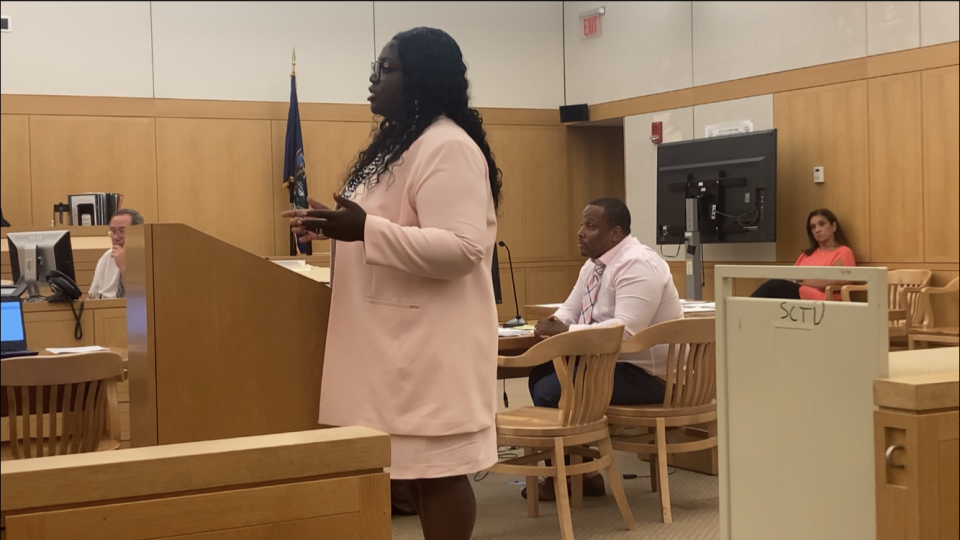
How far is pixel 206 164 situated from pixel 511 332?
589 cm

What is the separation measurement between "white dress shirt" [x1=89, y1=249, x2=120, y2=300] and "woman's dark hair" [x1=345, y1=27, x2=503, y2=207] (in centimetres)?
378

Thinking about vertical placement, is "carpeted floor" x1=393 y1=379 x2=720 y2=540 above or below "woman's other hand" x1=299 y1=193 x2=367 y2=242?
below

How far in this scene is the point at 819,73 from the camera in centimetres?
818

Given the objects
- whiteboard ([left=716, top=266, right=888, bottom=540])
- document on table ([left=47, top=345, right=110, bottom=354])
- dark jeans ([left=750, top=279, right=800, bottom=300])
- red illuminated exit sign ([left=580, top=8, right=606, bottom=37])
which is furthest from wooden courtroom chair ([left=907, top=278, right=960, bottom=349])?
red illuminated exit sign ([left=580, top=8, right=606, bottom=37])

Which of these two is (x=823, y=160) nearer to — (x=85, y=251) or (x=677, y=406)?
(x=677, y=406)

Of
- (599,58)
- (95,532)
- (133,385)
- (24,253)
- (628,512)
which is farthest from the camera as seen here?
(599,58)

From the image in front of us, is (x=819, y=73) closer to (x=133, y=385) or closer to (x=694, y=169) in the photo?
(x=694, y=169)

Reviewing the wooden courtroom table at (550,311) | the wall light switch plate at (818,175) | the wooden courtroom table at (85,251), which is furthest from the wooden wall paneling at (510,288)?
the wooden courtroom table at (550,311)

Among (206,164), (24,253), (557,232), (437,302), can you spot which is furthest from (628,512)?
(557,232)

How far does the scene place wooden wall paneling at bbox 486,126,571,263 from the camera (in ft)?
34.4

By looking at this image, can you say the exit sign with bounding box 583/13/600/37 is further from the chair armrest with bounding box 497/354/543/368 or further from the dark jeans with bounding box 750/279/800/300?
the chair armrest with bounding box 497/354/543/368

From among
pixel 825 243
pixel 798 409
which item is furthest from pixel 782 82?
pixel 798 409

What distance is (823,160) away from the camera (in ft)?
26.9

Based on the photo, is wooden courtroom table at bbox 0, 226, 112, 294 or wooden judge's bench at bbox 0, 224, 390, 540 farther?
wooden courtroom table at bbox 0, 226, 112, 294
